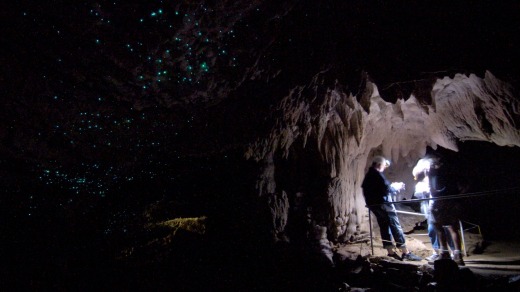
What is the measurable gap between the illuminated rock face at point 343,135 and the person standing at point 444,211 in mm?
2013

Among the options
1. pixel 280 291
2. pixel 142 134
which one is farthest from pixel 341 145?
pixel 142 134

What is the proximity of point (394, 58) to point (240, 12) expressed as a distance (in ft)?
→ 10.4

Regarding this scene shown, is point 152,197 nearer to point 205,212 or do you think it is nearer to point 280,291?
point 205,212

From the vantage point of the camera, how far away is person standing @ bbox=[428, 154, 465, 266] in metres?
5.26

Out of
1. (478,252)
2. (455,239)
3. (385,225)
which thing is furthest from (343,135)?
(478,252)

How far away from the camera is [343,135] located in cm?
824

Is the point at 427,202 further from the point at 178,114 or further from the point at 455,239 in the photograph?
the point at 178,114

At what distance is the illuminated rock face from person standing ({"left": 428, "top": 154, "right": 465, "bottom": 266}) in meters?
2.01

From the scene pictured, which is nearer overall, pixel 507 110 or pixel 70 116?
pixel 70 116

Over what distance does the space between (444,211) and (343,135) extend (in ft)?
11.0

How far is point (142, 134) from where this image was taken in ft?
18.3

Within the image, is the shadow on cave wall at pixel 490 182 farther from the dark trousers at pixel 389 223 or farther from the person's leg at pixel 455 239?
the dark trousers at pixel 389 223

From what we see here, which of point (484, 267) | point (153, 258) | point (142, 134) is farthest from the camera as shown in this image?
point (153, 258)

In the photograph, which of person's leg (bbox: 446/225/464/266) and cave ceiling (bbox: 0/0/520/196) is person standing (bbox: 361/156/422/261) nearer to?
person's leg (bbox: 446/225/464/266)
